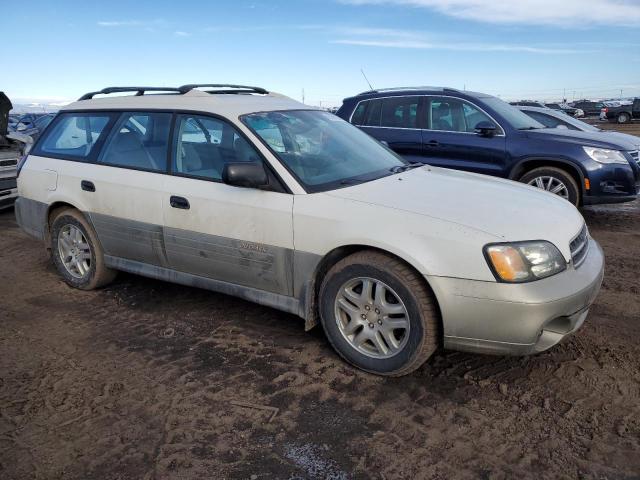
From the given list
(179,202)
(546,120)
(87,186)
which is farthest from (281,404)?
(546,120)

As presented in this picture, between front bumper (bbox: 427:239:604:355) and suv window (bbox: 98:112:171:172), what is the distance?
235 centimetres

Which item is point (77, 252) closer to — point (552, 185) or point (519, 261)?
point (519, 261)

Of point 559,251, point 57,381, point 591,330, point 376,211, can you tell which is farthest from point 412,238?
point 57,381

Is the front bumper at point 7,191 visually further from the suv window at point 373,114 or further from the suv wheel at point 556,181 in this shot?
the suv wheel at point 556,181

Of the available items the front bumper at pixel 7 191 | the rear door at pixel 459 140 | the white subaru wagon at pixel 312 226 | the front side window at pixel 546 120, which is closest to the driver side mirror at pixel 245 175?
the white subaru wagon at pixel 312 226

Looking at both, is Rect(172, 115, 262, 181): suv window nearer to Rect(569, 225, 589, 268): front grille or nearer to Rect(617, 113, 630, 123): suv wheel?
Rect(569, 225, 589, 268): front grille

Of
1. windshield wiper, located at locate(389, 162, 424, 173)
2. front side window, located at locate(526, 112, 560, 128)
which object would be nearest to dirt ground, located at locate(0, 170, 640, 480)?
windshield wiper, located at locate(389, 162, 424, 173)

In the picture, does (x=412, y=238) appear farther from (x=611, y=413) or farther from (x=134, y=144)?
(x=134, y=144)

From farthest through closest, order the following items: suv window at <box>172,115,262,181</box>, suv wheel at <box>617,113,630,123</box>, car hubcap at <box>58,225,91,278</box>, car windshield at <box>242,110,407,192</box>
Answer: suv wheel at <box>617,113,630,123</box> → car hubcap at <box>58,225,91,278</box> → suv window at <box>172,115,262,181</box> → car windshield at <box>242,110,407,192</box>

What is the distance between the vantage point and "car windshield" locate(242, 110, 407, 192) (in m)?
3.62

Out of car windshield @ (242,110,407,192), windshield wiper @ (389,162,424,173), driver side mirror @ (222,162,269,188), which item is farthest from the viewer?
windshield wiper @ (389,162,424,173)

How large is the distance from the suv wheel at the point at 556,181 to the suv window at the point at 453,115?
926 millimetres

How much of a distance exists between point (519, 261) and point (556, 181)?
478 centimetres

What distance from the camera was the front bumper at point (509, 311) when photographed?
2857 mm
